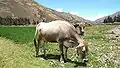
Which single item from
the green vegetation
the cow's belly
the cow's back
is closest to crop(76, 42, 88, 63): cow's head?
the cow's back

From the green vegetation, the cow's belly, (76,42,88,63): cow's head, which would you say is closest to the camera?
(76,42,88,63): cow's head

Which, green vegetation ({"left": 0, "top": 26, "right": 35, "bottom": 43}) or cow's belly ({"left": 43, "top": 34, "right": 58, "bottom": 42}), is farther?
green vegetation ({"left": 0, "top": 26, "right": 35, "bottom": 43})

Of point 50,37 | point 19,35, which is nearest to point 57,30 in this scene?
point 50,37

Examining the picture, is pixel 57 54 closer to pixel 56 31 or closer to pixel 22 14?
pixel 56 31

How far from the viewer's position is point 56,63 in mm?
21469

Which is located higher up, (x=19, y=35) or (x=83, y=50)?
(x=83, y=50)

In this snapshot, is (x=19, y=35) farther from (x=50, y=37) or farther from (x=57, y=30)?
(x=57, y=30)

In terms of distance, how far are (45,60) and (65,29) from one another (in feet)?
10.5

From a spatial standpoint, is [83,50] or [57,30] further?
[57,30]

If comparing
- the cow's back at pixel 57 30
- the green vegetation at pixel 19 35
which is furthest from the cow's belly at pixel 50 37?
the green vegetation at pixel 19 35

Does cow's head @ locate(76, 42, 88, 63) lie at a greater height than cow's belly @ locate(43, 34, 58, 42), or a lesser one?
lesser

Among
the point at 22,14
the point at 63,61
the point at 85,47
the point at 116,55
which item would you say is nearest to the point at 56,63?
the point at 63,61

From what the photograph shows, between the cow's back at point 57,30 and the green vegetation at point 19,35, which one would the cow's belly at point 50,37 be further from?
the green vegetation at point 19,35

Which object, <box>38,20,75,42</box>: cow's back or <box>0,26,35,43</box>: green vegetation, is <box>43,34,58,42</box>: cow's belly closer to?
<box>38,20,75,42</box>: cow's back
